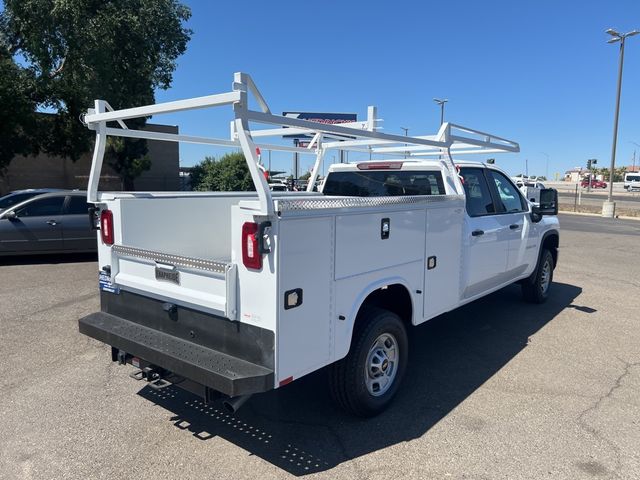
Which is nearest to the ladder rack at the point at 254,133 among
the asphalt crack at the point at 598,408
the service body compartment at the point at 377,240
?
the service body compartment at the point at 377,240

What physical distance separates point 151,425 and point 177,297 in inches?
40.1

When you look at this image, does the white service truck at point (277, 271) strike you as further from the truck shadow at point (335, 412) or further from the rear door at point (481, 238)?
the truck shadow at point (335, 412)

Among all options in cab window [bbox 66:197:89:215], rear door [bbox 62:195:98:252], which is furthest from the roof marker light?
cab window [bbox 66:197:89:215]

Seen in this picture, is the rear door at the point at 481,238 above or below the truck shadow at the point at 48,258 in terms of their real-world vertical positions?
above

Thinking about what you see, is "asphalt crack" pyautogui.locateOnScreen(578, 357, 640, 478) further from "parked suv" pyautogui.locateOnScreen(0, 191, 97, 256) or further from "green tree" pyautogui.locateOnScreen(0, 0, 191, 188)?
"green tree" pyautogui.locateOnScreen(0, 0, 191, 188)

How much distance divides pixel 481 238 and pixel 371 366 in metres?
2.01

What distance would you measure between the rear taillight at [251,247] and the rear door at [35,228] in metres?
8.13

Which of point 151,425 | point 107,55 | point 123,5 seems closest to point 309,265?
point 151,425

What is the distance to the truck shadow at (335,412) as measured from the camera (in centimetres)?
332

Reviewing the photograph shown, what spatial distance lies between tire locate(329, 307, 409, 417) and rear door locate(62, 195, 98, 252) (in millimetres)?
7679

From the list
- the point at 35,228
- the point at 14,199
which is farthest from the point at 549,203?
the point at 14,199

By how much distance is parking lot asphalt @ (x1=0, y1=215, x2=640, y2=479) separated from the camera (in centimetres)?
312

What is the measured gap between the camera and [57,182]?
2952 cm

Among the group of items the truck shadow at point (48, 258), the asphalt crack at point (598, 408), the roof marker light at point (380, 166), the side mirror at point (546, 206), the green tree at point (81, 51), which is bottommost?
the asphalt crack at point (598, 408)
